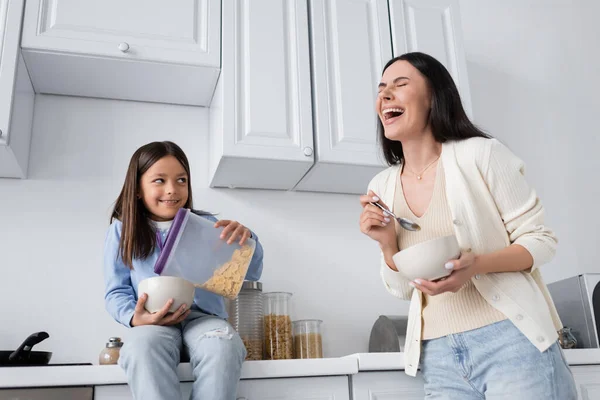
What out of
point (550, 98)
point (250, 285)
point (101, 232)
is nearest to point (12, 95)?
point (101, 232)

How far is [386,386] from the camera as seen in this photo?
1404 mm

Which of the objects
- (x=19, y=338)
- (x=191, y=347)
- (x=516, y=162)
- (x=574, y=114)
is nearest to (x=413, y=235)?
(x=516, y=162)

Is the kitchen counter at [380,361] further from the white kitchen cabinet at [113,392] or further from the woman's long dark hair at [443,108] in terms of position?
the woman's long dark hair at [443,108]

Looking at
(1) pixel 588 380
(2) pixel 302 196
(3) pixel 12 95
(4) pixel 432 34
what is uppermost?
→ (4) pixel 432 34

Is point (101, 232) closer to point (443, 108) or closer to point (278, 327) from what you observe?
point (278, 327)

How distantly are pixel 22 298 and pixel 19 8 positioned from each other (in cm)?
84

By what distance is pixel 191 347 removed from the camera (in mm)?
1241

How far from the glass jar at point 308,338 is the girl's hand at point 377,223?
25.6 inches

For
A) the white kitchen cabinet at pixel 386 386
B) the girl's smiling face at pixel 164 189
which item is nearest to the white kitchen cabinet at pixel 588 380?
the white kitchen cabinet at pixel 386 386

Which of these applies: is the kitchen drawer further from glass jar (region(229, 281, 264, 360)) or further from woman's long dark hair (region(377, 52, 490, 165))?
woman's long dark hair (region(377, 52, 490, 165))

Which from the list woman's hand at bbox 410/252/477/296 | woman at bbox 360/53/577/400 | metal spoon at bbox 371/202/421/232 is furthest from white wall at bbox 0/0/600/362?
woman's hand at bbox 410/252/477/296

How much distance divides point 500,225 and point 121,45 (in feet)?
3.81

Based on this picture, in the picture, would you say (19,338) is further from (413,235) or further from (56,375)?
(413,235)

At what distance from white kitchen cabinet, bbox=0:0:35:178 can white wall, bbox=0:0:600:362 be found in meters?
0.11
